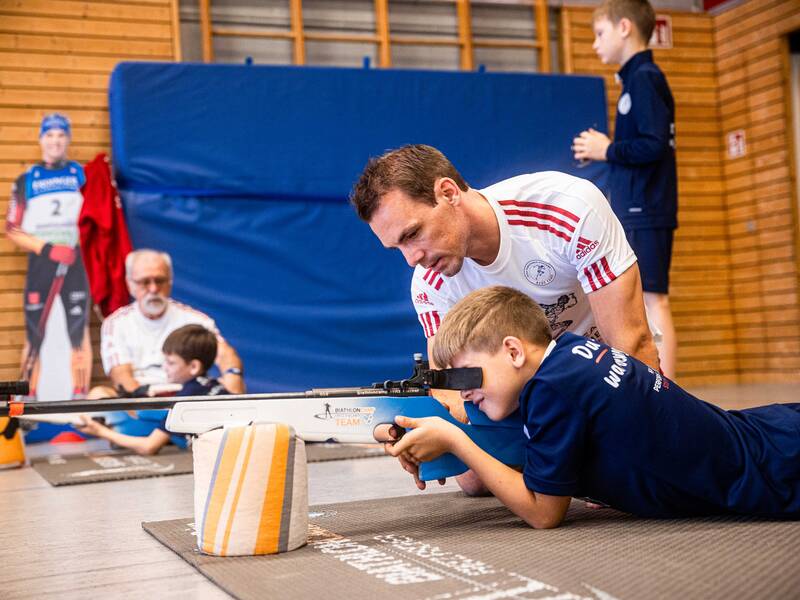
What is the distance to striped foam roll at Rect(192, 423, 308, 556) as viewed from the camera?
196cm

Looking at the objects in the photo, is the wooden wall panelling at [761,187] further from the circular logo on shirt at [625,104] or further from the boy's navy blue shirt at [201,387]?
the boy's navy blue shirt at [201,387]

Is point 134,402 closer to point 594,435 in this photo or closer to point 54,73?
point 594,435

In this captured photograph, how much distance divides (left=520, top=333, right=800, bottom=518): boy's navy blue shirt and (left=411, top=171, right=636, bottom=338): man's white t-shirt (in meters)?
0.45

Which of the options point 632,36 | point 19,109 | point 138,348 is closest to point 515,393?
point 632,36

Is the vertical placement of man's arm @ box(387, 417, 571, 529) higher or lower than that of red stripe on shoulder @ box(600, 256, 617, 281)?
lower

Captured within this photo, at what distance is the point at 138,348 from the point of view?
553 cm

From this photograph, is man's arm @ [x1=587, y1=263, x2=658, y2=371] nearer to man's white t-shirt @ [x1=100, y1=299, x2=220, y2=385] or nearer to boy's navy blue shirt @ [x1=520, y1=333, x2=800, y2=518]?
boy's navy blue shirt @ [x1=520, y1=333, x2=800, y2=518]

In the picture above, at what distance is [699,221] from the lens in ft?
29.6

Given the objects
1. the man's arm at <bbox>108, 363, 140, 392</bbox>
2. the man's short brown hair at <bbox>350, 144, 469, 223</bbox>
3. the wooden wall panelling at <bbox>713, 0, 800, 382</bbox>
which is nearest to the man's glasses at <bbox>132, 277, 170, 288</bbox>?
the man's arm at <bbox>108, 363, 140, 392</bbox>

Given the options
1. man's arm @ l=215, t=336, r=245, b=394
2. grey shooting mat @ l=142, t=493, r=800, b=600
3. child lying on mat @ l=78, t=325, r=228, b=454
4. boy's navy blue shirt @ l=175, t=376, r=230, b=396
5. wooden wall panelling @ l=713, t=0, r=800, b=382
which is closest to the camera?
grey shooting mat @ l=142, t=493, r=800, b=600

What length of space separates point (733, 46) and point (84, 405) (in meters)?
8.41

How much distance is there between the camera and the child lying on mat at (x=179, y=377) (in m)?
4.71

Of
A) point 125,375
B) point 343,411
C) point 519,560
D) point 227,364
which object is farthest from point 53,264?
point 519,560

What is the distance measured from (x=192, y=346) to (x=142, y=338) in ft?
2.72
